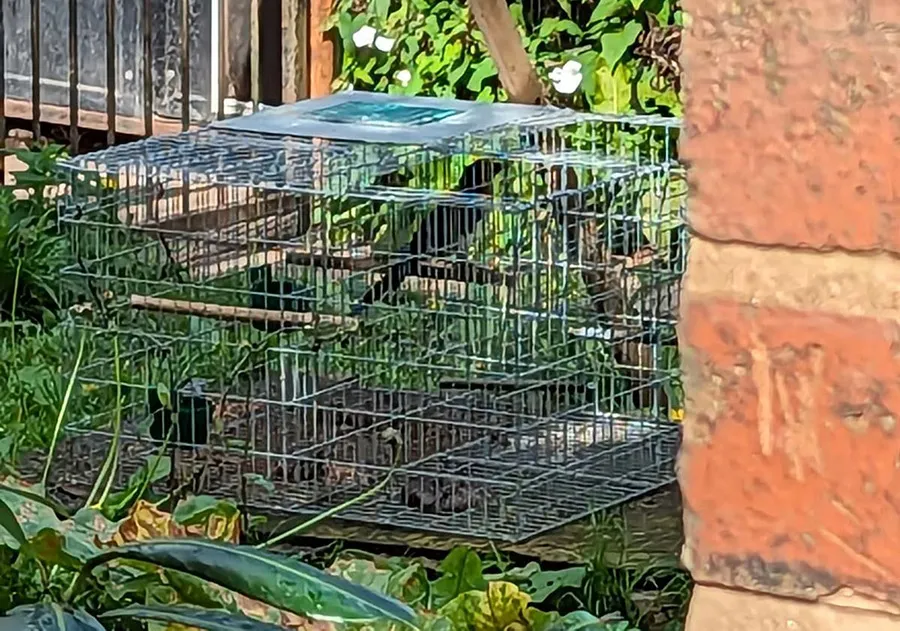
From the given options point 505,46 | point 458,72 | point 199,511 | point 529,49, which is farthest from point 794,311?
point 458,72

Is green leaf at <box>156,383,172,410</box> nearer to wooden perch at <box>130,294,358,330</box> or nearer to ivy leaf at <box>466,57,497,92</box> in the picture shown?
wooden perch at <box>130,294,358,330</box>

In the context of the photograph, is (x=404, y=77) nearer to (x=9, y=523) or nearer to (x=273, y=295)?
(x=273, y=295)

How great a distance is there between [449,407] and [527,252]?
391mm

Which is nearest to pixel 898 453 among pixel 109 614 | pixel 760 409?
pixel 760 409

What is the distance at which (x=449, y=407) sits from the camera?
3154 millimetres

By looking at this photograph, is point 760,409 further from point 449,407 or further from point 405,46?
point 405,46

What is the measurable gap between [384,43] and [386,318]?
10.6 ft

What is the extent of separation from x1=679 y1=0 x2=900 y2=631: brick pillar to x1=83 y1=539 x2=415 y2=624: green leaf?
0.46m

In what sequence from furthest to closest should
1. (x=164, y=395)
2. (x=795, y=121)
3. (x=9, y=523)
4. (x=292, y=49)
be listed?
(x=292, y=49) → (x=164, y=395) → (x=9, y=523) → (x=795, y=121)

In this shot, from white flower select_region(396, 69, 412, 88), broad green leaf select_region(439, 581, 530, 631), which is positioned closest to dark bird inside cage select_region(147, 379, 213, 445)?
broad green leaf select_region(439, 581, 530, 631)

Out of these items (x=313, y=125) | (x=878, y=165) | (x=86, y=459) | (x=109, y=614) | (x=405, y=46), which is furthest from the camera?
(x=405, y=46)

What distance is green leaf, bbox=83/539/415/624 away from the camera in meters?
1.22

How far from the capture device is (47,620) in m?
1.19

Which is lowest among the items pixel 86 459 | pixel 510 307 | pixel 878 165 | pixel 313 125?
pixel 86 459
